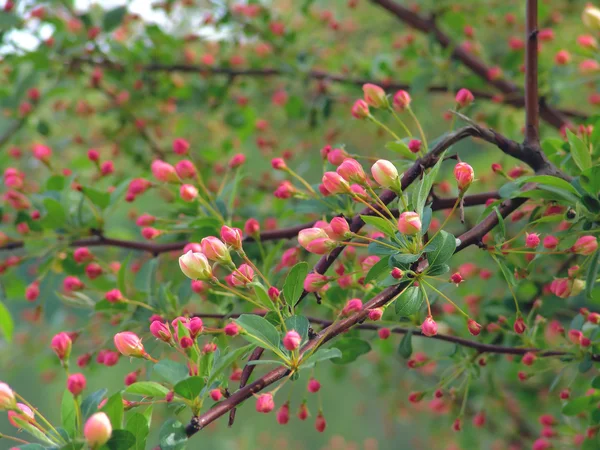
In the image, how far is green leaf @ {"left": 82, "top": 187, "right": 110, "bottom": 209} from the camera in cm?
118

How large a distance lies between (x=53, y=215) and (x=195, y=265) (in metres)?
0.56

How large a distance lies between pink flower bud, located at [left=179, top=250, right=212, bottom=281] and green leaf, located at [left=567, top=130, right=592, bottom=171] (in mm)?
515

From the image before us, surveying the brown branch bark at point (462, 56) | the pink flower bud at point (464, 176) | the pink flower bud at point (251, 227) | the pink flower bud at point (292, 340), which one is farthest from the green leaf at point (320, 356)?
Result: the brown branch bark at point (462, 56)

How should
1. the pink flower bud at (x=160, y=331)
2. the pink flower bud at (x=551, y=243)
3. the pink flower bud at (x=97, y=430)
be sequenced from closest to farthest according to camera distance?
1. the pink flower bud at (x=97, y=430)
2. the pink flower bud at (x=160, y=331)
3. the pink flower bud at (x=551, y=243)

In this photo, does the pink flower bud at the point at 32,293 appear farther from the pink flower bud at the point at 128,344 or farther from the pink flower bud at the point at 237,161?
the pink flower bud at the point at 128,344

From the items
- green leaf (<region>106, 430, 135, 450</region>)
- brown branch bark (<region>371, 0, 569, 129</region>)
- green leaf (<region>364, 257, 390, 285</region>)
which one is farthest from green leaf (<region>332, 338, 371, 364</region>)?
brown branch bark (<region>371, 0, 569, 129</region>)

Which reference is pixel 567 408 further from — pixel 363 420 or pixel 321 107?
pixel 363 420

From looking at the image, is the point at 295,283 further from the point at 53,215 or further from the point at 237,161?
the point at 53,215

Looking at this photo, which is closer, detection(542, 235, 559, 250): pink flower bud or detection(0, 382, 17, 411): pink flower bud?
detection(0, 382, 17, 411): pink flower bud

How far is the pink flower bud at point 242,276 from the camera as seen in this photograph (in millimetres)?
751

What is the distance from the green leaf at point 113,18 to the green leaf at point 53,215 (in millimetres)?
707

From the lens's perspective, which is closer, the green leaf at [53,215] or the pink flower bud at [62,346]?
the pink flower bud at [62,346]

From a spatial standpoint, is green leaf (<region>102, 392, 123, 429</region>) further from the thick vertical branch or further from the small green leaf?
the thick vertical branch

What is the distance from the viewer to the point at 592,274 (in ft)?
2.60
